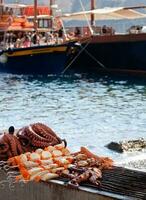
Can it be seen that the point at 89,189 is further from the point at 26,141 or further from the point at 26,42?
the point at 26,42

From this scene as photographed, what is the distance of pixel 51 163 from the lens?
925 cm

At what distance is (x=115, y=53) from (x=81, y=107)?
22743 mm

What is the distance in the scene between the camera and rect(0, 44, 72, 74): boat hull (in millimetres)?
52344

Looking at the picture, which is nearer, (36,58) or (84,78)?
(84,78)

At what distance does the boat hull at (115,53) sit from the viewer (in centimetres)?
5031

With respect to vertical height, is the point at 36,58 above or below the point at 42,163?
below

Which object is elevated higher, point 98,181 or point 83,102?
point 98,181

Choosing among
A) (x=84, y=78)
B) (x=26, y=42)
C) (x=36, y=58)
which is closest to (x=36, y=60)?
(x=36, y=58)

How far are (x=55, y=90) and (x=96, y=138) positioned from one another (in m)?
21.0

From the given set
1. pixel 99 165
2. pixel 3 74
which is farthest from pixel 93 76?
pixel 99 165

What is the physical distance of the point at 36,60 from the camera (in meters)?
53.4

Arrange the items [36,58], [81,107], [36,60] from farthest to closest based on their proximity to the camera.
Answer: [36,60]
[36,58]
[81,107]

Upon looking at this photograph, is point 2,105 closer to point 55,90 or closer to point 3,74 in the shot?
point 55,90

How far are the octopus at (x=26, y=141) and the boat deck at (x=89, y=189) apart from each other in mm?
577
